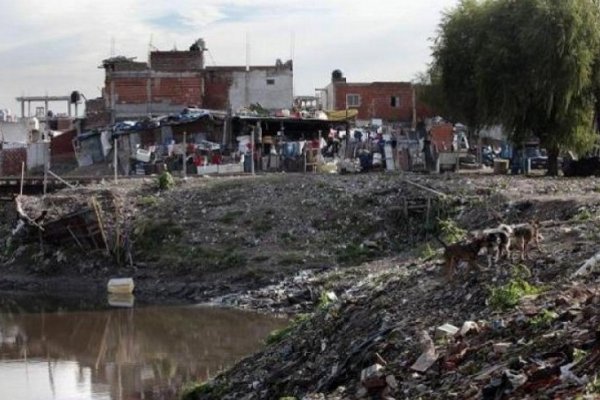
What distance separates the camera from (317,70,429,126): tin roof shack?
2379 inches

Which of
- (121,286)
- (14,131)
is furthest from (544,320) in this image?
(14,131)

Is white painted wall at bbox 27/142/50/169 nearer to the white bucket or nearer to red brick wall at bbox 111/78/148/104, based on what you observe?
red brick wall at bbox 111/78/148/104

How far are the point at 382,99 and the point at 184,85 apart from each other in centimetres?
1328

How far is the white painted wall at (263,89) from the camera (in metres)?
56.2

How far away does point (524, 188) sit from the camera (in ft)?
99.8

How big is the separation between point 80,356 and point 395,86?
4140 centimetres

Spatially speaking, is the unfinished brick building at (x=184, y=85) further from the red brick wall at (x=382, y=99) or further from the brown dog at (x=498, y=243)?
the brown dog at (x=498, y=243)

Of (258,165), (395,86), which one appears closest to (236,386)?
(258,165)

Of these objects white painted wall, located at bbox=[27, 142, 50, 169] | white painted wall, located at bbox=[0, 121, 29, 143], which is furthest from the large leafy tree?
white painted wall, located at bbox=[0, 121, 29, 143]

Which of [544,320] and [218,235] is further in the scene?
[218,235]

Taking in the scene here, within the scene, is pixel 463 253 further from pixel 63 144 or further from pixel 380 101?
pixel 380 101

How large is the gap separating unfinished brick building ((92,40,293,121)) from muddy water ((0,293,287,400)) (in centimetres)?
2562

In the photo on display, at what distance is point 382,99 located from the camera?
6144cm

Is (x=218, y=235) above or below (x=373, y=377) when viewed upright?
below
